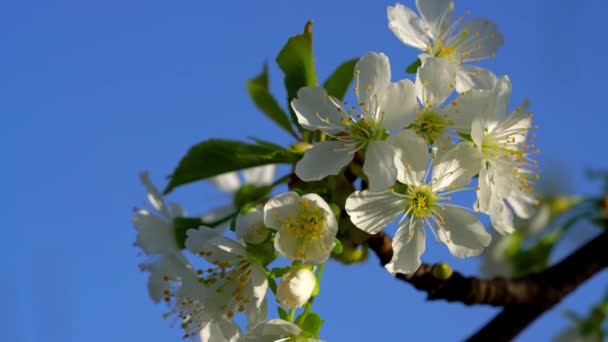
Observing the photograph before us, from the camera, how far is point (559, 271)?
9.78 feet

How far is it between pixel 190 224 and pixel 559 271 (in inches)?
57.0

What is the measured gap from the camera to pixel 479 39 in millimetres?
2736

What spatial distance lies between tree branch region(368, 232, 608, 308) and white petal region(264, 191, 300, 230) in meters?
0.76

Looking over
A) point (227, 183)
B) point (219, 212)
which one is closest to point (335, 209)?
point (219, 212)

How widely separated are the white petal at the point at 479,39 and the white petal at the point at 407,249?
79 cm

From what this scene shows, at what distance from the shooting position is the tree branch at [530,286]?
268 cm

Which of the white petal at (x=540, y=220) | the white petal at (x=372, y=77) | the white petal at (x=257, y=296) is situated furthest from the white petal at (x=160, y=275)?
the white petal at (x=540, y=220)

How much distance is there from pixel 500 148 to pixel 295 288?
0.81 meters

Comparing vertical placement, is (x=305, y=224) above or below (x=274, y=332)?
above

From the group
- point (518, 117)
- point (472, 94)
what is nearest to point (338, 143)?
point (472, 94)

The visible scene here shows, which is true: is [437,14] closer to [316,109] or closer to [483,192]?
[316,109]

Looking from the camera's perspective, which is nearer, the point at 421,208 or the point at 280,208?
the point at 280,208

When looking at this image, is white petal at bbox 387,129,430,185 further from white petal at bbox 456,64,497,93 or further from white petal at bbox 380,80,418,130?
white petal at bbox 456,64,497,93

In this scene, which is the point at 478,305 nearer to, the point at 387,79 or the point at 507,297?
the point at 507,297
